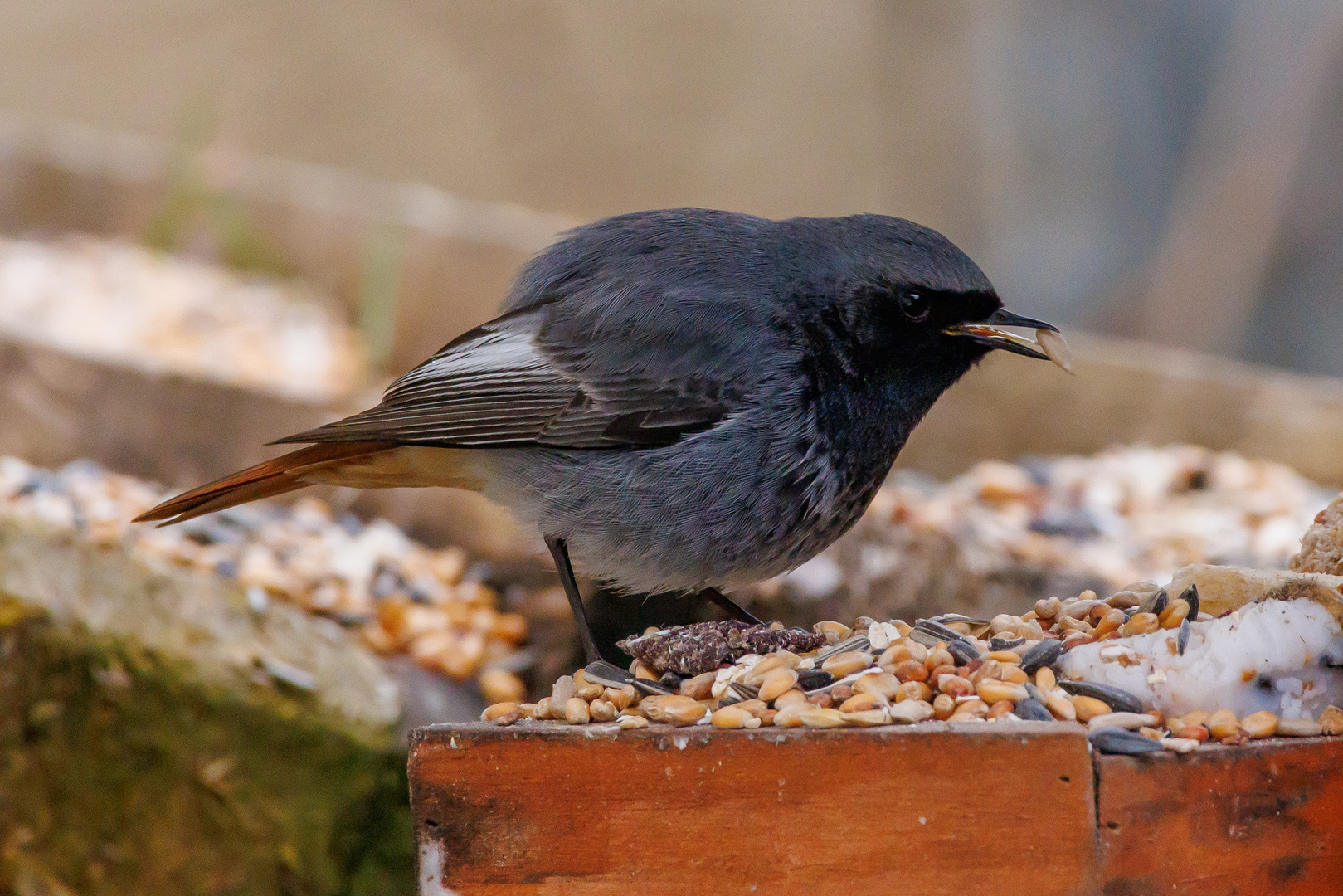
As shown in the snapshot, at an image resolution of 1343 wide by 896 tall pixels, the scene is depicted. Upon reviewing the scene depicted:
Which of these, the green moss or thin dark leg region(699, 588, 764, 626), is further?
the green moss

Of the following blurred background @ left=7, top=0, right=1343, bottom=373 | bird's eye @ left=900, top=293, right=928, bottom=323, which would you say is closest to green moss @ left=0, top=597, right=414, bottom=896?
bird's eye @ left=900, top=293, right=928, bottom=323

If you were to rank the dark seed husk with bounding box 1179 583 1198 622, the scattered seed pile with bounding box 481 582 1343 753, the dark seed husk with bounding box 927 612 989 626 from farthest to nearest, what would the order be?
the dark seed husk with bounding box 927 612 989 626, the dark seed husk with bounding box 1179 583 1198 622, the scattered seed pile with bounding box 481 582 1343 753

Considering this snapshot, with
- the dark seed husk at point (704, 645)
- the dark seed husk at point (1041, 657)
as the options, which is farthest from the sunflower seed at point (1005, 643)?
the dark seed husk at point (704, 645)

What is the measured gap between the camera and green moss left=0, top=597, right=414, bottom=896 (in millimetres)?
3473

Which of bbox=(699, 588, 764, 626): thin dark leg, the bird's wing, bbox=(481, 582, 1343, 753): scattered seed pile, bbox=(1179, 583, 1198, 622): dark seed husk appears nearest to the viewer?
bbox=(481, 582, 1343, 753): scattered seed pile

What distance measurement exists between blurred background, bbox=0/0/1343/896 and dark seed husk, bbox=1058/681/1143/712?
1395 millimetres

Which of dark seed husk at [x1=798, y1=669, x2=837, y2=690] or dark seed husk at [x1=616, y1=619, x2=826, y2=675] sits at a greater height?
dark seed husk at [x1=616, y1=619, x2=826, y2=675]

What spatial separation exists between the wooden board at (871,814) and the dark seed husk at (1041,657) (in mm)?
289

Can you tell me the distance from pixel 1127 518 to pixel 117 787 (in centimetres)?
376

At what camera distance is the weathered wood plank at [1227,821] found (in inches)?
66.2

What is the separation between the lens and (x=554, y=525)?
2797 mm

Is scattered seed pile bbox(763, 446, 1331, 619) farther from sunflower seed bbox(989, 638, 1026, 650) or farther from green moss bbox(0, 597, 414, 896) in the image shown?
sunflower seed bbox(989, 638, 1026, 650)

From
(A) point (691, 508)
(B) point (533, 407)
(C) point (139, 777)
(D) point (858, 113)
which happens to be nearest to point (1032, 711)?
(A) point (691, 508)

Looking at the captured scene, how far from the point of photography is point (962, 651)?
2102mm
